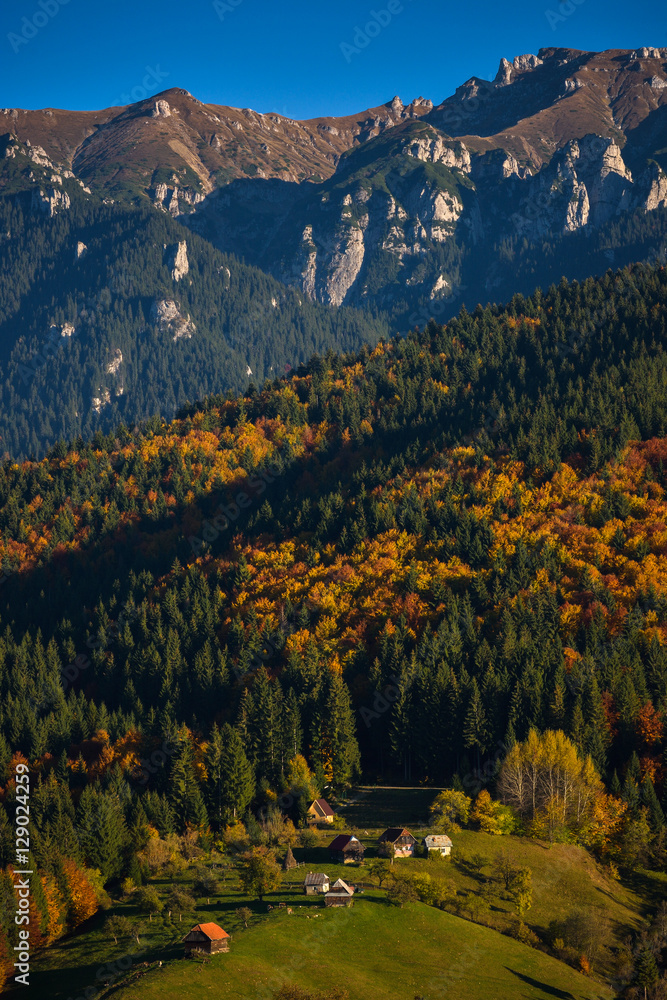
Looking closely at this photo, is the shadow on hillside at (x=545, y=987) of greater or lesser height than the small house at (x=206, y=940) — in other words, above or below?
below

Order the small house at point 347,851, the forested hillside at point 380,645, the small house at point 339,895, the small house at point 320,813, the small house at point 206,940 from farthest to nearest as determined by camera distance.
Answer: the forested hillside at point 380,645
the small house at point 320,813
the small house at point 347,851
the small house at point 339,895
the small house at point 206,940

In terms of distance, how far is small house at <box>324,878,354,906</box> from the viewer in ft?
279

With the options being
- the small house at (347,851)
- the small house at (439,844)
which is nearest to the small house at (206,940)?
the small house at (347,851)

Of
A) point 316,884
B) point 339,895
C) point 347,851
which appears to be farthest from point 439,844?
point 316,884

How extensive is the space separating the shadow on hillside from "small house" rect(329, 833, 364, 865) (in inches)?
767

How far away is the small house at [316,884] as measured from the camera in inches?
3438

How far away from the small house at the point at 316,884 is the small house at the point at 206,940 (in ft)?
37.8

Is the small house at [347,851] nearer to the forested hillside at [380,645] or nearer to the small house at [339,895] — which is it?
the small house at [339,895]

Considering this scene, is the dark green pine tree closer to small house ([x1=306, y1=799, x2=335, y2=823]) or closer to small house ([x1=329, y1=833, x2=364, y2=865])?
small house ([x1=306, y1=799, x2=335, y2=823])

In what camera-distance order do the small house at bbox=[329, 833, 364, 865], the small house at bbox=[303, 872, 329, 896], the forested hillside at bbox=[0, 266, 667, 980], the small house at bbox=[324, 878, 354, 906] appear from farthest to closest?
the forested hillside at bbox=[0, 266, 667, 980], the small house at bbox=[329, 833, 364, 865], the small house at bbox=[303, 872, 329, 896], the small house at bbox=[324, 878, 354, 906]

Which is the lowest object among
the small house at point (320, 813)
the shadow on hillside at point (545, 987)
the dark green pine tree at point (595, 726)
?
the shadow on hillside at point (545, 987)

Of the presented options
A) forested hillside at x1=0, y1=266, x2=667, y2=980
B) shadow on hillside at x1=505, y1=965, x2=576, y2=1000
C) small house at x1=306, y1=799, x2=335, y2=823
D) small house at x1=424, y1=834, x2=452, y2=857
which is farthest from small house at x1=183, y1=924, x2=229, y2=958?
small house at x1=306, y1=799, x2=335, y2=823

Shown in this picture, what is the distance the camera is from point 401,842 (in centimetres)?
9456

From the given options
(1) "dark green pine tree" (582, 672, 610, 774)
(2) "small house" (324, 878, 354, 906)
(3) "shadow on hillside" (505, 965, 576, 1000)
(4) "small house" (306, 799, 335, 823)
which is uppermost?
(1) "dark green pine tree" (582, 672, 610, 774)
